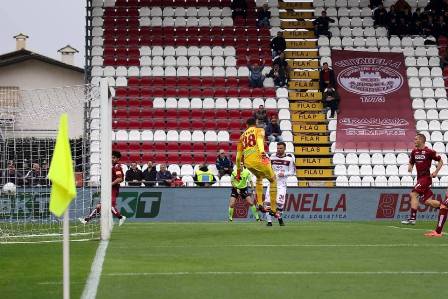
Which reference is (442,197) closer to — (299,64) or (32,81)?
(299,64)

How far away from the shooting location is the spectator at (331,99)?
117ft

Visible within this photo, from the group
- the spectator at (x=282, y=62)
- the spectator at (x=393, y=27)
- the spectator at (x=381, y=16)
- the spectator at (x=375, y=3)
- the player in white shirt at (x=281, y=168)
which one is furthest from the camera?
the spectator at (x=375, y=3)

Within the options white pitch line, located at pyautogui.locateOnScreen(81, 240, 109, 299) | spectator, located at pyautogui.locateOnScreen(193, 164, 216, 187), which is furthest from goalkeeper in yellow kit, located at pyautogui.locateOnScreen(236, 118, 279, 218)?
spectator, located at pyautogui.locateOnScreen(193, 164, 216, 187)

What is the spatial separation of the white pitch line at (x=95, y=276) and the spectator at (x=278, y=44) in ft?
77.3

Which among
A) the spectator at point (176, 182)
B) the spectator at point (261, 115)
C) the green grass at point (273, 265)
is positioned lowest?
Result: the green grass at point (273, 265)

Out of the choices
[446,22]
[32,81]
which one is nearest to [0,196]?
[446,22]

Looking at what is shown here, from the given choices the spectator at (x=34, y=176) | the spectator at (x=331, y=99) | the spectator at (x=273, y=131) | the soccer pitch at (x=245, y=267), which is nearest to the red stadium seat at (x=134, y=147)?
the spectator at (x=273, y=131)

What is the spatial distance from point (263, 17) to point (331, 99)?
506cm

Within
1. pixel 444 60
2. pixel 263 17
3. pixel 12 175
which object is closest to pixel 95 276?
pixel 12 175

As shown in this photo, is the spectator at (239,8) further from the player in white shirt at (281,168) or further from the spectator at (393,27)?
the player in white shirt at (281,168)

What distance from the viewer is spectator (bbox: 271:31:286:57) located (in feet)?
123

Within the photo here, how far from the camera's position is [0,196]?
21484mm

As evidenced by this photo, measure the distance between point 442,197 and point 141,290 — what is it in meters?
22.8

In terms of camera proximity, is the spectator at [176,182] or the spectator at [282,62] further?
the spectator at [282,62]
